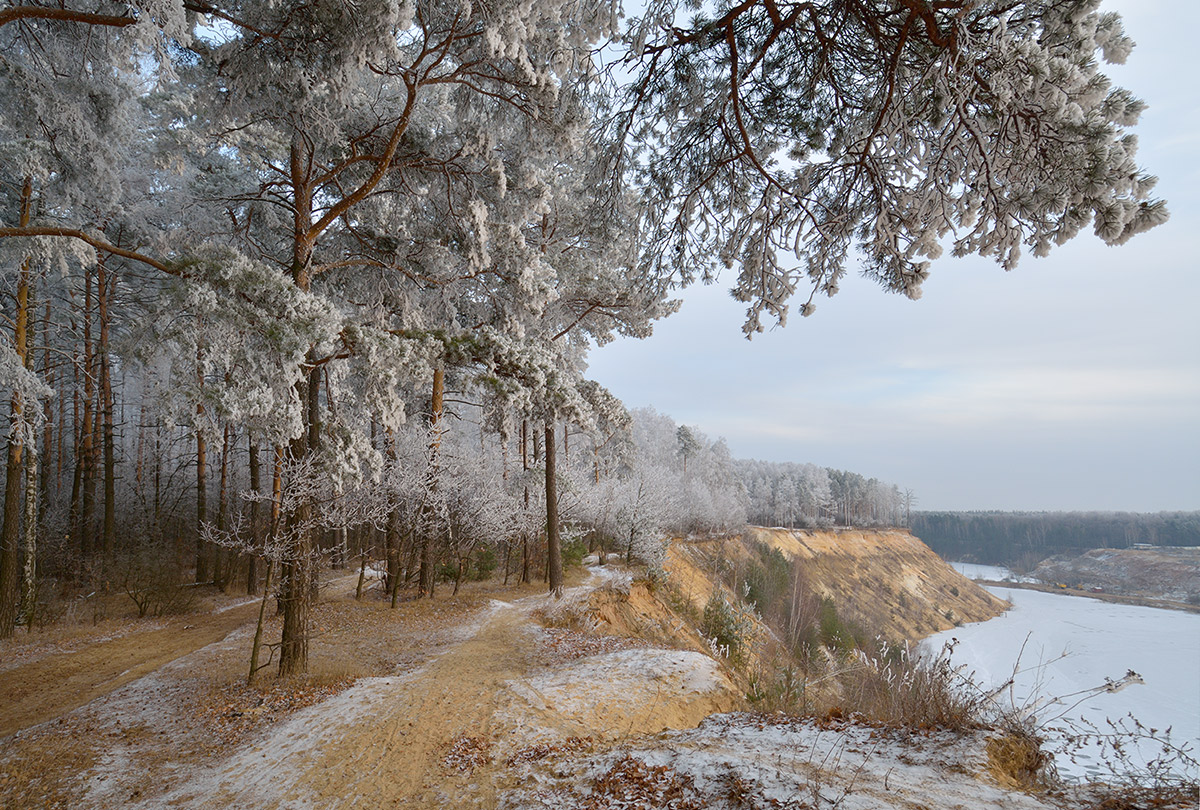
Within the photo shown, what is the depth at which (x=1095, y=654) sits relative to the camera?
24.3 metres

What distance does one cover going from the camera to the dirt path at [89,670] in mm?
5969

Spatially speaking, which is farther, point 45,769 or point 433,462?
point 433,462

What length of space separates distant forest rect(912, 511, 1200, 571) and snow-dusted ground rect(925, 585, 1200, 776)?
36.2m

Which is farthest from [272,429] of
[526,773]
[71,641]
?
[71,641]

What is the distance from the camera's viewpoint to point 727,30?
3889mm

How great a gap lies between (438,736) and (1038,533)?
11355 cm

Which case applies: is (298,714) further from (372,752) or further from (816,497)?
(816,497)

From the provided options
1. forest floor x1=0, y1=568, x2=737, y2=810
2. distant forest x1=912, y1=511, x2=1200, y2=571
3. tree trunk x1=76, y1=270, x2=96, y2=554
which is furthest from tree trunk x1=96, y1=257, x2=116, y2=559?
distant forest x1=912, y1=511, x2=1200, y2=571

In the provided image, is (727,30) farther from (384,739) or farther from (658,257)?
(384,739)

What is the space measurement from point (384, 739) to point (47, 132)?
8405 mm

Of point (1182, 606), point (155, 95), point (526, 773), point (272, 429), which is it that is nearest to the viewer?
point (526, 773)

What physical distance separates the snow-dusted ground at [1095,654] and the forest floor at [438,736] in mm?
1282

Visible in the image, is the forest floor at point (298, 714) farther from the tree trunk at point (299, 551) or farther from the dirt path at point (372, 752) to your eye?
the tree trunk at point (299, 551)

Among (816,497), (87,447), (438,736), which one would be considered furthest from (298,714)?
(816,497)
